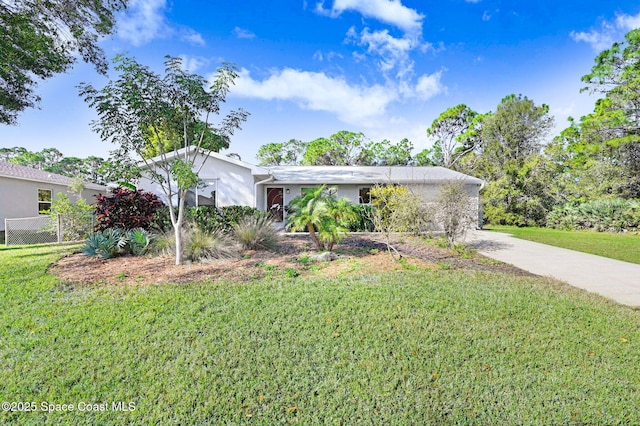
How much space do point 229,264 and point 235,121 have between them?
392 centimetres

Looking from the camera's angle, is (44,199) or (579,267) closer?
(579,267)

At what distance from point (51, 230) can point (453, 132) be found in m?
36.8

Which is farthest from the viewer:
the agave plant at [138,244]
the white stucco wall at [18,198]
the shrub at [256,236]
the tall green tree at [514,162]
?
the tall green tree at [514,162]

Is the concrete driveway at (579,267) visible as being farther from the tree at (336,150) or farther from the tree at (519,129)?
the tree at (336,150)

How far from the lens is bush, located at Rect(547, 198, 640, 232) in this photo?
16.2 meters

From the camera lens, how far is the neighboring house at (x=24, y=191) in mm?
14750

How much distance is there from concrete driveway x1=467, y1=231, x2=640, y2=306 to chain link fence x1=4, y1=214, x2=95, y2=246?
15.3 metres

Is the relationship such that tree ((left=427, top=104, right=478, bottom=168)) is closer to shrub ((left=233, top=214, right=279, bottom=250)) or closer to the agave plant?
shrub ((left=233, top=214, right=279, bottom=250))

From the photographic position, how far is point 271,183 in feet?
50.6

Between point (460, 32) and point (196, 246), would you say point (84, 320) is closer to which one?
point (196, 246)

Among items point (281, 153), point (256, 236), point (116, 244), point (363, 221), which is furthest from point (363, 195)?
point (281, 153)

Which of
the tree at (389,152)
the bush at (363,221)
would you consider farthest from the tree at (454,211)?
the tree at (389,152)

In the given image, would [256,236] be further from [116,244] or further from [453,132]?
[453,132]

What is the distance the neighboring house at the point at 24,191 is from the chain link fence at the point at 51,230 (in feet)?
12.4
